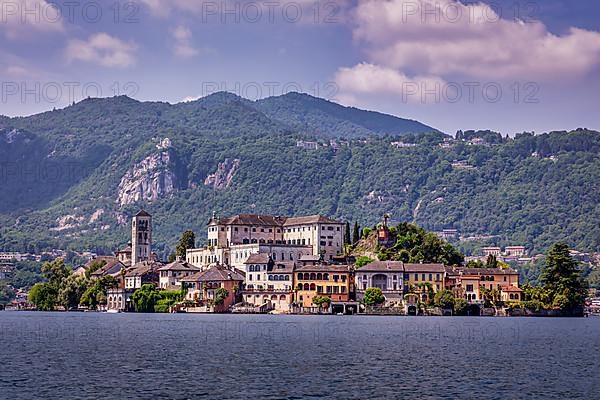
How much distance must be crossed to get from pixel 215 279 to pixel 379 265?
25691 millimetres

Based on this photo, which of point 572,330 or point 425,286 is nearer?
point 572,330

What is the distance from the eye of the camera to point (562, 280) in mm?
168375

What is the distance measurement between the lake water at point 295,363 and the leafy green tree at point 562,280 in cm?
5290

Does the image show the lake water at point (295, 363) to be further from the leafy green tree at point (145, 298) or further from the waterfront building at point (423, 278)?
the leafy green tree at point (145, 298)

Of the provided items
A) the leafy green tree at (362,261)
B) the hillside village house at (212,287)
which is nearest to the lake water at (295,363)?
the hillside village house at (212,287)

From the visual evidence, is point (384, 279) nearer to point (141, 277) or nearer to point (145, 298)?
point (145, 298)

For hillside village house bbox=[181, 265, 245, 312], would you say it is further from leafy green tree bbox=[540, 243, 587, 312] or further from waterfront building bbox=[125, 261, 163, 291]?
leafy green tree bbox=[540, 243, 587, 312]

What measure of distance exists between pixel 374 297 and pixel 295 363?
303ft

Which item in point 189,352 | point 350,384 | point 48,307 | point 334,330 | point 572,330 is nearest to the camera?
point 350,384

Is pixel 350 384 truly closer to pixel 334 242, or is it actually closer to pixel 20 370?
pixel 20 370

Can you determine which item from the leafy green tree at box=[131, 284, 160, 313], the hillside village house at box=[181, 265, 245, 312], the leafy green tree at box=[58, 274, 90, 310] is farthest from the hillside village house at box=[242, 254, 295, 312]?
the leafy green tree at box=[58, 274, 90, 310]

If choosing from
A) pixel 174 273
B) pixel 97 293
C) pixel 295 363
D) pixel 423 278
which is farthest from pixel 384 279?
pixel 295 363

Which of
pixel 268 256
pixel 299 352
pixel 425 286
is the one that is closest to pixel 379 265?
pixel 425 286

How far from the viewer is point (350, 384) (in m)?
60.3
